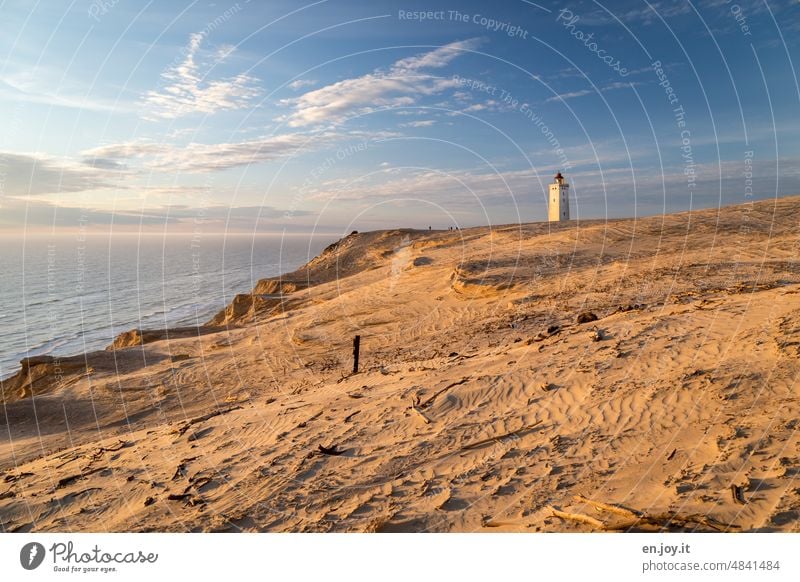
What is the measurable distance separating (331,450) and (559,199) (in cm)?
5632

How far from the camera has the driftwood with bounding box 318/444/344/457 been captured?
8.20 metres

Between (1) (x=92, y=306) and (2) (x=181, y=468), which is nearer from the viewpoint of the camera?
(2) (x=181, y=468)

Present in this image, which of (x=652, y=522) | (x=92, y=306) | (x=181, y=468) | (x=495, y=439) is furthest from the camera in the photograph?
(x=92, y=306)

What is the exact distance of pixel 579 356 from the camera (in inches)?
408

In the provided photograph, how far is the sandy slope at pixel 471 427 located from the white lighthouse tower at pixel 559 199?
40498 mm

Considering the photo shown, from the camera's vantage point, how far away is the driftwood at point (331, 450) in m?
8.20

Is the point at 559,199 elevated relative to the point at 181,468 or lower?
elevated

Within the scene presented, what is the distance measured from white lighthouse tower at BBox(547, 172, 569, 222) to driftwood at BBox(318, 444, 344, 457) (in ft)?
180

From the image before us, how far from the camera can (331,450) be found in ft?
27.2

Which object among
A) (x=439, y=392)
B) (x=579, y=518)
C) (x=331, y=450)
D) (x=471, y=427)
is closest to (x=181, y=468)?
(x=331, y=450)

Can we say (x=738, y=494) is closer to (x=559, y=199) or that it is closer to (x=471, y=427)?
(x=471, y=427)

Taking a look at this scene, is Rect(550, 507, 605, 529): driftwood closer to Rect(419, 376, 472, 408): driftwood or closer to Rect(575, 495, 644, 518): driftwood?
Rect(575, 495, 644, 518): driftwood

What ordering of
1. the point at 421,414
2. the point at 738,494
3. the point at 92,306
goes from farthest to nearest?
the point at 92,306 < the point at 421,414 < the point at 738,494
